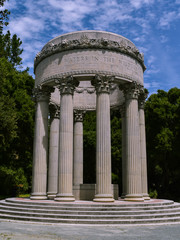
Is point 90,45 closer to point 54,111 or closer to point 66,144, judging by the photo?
point 66,144

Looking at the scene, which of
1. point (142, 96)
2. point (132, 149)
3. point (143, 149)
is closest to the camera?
point (132, 149)

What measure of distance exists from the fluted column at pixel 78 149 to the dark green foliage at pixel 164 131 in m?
21.0

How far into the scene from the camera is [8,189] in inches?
2040

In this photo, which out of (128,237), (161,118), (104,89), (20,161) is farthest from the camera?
(161,118)

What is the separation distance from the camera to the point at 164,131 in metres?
55.6

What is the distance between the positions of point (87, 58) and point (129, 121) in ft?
29.0

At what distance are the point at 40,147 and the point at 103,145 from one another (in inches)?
367

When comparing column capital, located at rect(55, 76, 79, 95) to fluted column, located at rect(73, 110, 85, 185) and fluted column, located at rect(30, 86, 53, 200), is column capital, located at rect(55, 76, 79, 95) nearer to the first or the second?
fluted column, located at rect(30, 86, 53, 200)

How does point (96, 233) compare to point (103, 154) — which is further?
point (103, 154)

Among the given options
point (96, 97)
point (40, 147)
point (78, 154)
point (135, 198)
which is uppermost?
point (96, 97)

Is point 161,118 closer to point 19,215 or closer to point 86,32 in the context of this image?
point 86,32

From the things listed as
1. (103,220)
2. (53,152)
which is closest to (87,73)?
(53,152)

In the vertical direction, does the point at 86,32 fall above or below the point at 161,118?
above

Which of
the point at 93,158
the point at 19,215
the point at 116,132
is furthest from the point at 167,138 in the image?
the point at 19,215
